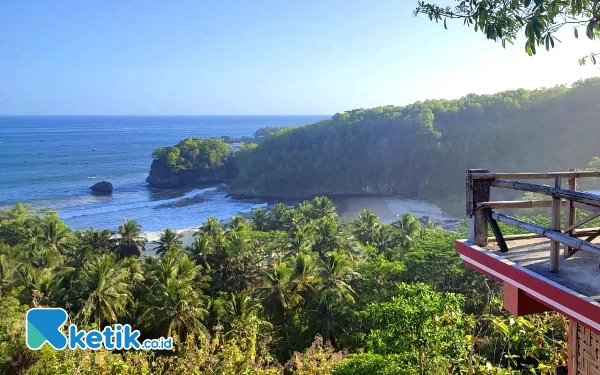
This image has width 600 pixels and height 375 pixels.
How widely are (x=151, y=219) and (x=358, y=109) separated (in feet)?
168

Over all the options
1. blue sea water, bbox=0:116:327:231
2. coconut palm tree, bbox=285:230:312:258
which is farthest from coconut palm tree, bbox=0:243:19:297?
blue sea water, bbox=0:116:327:231

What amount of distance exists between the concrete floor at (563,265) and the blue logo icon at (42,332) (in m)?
7.59

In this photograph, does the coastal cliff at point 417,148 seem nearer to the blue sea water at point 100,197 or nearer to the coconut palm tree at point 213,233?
the blue sea water at point 100,197

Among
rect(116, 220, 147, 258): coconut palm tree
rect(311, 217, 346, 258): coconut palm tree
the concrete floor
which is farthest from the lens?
rect(116, 220, 147, 258): coconut palm tree

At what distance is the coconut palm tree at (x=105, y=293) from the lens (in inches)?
757

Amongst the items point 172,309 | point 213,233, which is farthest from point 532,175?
point 213,233

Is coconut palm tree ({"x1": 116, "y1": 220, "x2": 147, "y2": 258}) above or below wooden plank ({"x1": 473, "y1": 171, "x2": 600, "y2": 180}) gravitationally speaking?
below

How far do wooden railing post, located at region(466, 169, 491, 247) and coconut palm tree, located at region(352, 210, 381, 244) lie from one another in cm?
2844

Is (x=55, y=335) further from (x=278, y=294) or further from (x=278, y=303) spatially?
(x=278, y=303)

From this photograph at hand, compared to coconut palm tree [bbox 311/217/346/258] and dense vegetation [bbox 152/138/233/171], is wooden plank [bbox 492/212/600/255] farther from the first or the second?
dense vegetation [bbox 152/138/233/171]

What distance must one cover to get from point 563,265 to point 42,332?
8.44 m

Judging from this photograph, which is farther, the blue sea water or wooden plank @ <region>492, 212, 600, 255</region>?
the blue sea water

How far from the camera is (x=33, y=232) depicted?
34.6 metres

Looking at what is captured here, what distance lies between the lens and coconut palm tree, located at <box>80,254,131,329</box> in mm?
19234
